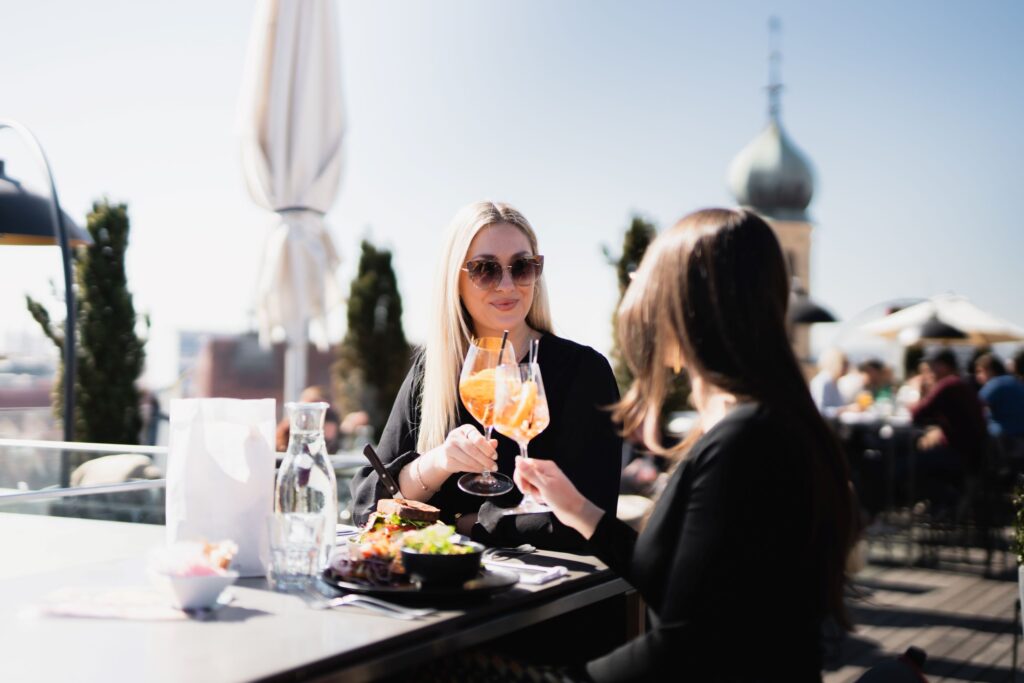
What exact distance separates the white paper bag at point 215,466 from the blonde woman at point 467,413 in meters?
0.49

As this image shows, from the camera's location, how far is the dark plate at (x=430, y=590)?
162 cm

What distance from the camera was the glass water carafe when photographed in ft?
5.74

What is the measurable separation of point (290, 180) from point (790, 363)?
16.0ft

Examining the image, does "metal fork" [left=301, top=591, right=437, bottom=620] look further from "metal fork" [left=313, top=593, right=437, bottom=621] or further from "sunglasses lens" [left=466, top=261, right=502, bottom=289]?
"sunglasses lens" [left=466, top=261, right=502, bottom=289]

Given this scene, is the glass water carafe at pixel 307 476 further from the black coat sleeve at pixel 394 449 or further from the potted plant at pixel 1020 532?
the potted plant at pixel 1020 532

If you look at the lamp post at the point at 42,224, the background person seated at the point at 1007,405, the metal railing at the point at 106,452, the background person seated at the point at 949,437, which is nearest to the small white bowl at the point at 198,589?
the metal railing at the point at 106,452

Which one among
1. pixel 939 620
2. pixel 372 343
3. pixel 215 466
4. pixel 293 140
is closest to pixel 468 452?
pixel 215 466

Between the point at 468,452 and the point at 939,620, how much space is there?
16.0ft

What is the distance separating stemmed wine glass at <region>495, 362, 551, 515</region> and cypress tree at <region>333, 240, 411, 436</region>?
1293 centimetres

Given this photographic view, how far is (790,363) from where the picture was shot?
1.62m

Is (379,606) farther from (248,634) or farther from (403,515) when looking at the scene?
(403,515)

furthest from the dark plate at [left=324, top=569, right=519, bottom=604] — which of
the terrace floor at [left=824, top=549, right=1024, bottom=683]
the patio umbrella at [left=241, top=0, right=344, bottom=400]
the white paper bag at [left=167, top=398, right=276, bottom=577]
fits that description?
the patio umbrella at [left=241, top=0, right=344, bottom=400]

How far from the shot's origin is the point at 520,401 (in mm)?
1944

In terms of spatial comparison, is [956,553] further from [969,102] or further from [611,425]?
[969,102]
